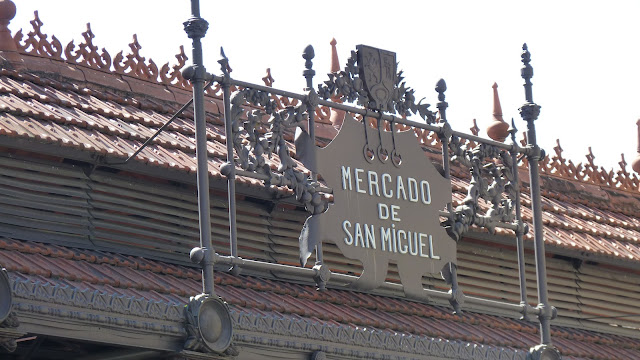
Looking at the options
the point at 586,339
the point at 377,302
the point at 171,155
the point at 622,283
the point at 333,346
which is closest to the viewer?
the point at 333,346

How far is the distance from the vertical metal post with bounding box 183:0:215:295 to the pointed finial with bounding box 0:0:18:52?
2.59 meters

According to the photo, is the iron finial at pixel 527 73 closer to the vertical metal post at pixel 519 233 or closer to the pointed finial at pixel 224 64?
the vertical metal post at pixel 519 233

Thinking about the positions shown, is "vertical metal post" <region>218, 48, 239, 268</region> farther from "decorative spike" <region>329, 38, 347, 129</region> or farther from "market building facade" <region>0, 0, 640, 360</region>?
"decorative spike" <region>329, 38, 347, 129</region>

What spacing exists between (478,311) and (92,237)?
4294 mm

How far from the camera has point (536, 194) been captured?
1157 cm

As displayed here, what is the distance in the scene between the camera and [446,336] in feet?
37.8

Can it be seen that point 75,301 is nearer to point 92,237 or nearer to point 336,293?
point 92,237

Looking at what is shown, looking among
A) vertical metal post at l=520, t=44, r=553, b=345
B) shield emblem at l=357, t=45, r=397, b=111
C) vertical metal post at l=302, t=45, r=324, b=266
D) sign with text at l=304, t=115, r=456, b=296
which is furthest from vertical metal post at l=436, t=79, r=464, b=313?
vertical metal post at l=302, t=45, r=324, b=266

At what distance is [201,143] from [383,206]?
1743mm

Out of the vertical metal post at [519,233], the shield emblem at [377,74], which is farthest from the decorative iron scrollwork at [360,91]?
the vertical metal post at [519,233]

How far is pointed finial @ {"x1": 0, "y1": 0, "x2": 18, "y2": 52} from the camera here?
11.6 metres

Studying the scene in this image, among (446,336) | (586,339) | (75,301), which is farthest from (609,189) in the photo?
(75,301)

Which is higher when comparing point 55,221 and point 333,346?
point 55,221

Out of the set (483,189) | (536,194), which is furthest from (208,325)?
(536,194)
